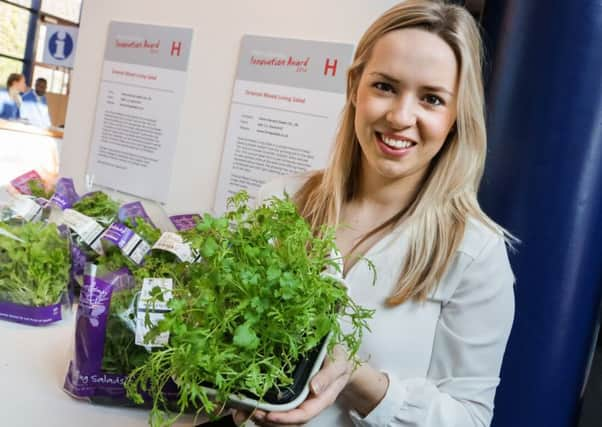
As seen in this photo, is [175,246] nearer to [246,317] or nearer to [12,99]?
[246,317]

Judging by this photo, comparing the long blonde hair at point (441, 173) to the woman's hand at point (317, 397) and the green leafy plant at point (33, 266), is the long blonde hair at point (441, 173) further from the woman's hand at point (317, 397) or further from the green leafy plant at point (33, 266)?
the green leafy plant at point (33, 266)

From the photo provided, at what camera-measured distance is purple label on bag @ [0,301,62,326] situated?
1.46 m

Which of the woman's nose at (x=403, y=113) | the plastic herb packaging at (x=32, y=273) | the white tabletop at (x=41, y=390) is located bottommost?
the white tabletop at (x=41, y=390)

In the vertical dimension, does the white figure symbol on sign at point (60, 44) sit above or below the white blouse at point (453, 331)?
above

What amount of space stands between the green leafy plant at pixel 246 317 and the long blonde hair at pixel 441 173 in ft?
0.98

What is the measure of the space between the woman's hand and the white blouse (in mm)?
217

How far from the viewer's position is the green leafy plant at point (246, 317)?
0.69 m

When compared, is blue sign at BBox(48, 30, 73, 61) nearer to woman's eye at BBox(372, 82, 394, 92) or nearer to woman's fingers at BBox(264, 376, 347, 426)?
woman's eye at BBox(372, 82, 394, 92)

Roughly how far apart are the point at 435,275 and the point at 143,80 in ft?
5.69

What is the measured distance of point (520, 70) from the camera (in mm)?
1555

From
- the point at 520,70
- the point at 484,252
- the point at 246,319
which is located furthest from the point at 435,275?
the point at 520,70

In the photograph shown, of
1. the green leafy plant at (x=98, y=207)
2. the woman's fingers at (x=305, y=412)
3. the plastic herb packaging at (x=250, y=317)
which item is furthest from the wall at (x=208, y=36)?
the woman's fingers at (x=305, y=412)

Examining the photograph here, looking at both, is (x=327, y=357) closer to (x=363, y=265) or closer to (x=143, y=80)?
(x=363, y=265)

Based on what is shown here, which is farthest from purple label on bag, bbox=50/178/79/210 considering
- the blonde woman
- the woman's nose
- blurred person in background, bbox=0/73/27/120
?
blurred person in background, bbox=0/73/27/120
